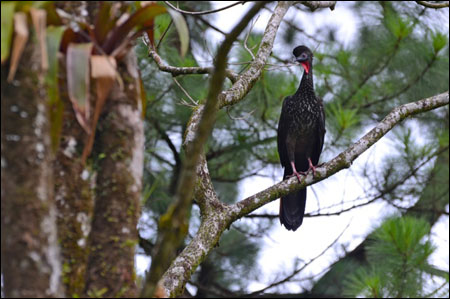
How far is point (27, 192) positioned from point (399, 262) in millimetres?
4172

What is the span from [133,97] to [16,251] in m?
0.44

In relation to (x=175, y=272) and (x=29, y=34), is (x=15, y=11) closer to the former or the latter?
(x=29, y=34)

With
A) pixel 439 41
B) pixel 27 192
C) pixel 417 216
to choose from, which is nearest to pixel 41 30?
pixel 27 192

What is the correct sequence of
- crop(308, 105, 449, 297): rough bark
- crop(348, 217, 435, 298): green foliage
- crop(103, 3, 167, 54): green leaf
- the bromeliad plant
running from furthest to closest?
crop(308, 105, 449, 297): rough bark < crop(348, 217, 435, 298): green foliage < crop(103, 3, 167, 54): green leaf < the bromeliad plant

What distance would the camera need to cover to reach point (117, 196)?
145 cm

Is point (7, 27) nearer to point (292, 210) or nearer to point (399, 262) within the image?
point (292, 210)

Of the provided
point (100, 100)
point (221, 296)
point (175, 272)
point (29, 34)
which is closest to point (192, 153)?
point (100, 100)

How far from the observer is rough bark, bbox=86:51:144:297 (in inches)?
55.6

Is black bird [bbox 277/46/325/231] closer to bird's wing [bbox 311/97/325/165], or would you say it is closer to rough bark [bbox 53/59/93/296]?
bird's wing [bbox 311/97/325/165]

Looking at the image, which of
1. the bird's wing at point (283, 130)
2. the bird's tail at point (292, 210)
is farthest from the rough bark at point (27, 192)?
the bird's wing at point (283, 130)

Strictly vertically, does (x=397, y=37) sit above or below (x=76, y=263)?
above

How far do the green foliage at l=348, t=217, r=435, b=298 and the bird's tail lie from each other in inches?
27.6

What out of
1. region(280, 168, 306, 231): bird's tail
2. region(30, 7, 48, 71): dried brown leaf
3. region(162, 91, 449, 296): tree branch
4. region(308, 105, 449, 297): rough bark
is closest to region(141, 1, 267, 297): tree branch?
region(30, 7, 48, 71): dried brown leaf

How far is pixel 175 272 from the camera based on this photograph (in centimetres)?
224
